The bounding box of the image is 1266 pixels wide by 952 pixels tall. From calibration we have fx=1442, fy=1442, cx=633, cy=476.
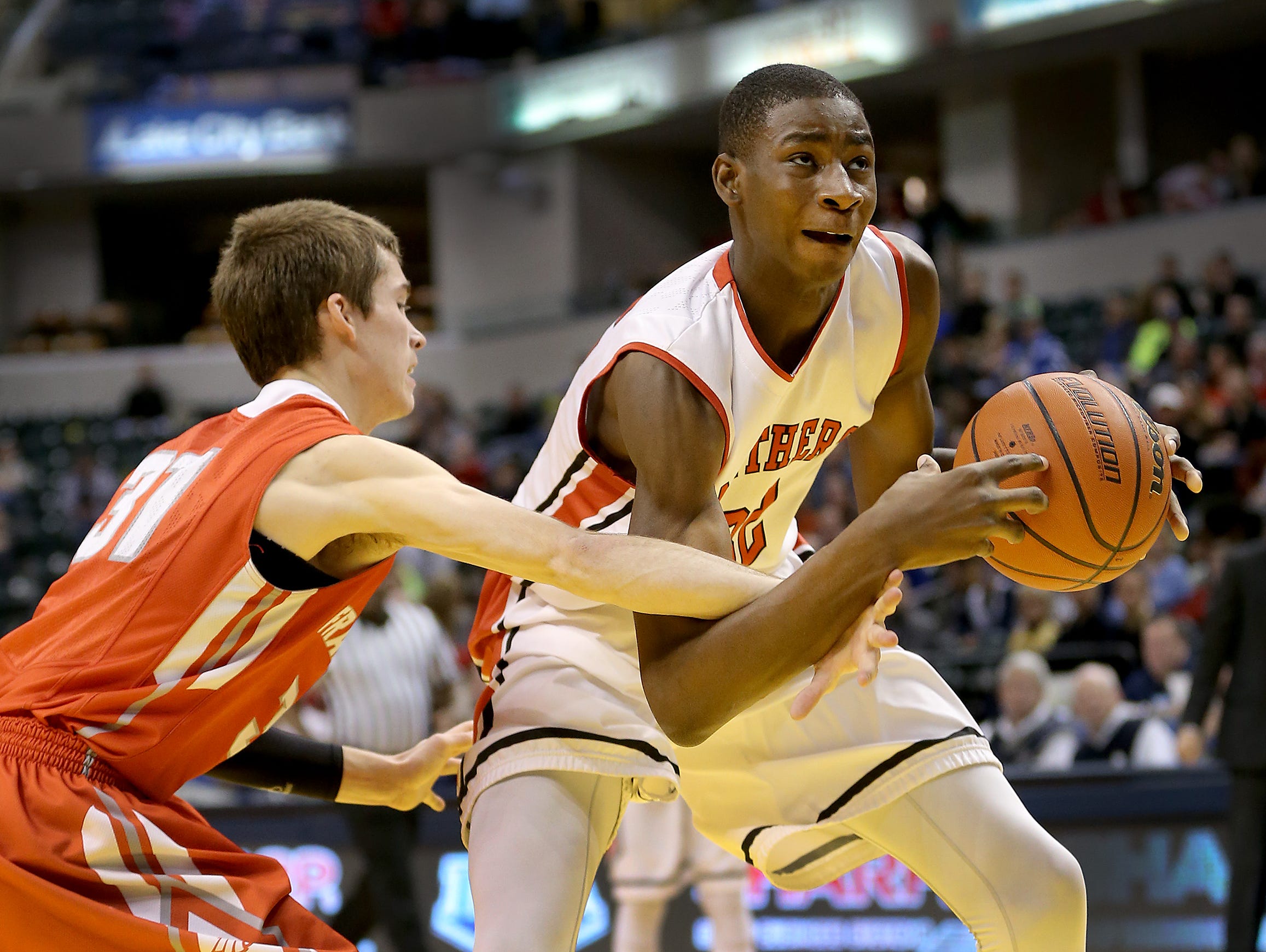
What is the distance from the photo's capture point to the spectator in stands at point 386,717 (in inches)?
225

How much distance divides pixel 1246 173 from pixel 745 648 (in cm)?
1333

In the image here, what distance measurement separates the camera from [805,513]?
1041cm

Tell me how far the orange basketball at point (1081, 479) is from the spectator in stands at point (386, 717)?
3.72 meters

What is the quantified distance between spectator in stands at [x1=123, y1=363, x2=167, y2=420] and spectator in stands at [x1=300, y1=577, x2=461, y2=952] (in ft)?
41.7

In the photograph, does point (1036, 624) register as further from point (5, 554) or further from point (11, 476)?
point (11, 476)

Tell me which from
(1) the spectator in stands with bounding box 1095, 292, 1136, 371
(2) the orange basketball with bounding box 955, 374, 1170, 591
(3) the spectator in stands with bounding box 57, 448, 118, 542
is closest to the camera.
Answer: (2) the orange basketball with bounding box 955, 374, 1170, 591

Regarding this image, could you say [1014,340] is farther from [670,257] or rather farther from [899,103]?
[670,257]

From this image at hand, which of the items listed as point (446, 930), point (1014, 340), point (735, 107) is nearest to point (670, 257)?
point (1014, 340)

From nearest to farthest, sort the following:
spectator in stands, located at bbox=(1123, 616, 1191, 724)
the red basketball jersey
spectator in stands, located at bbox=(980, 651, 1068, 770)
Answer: the red basketball jersey < spectator in stands, located at bbox=(980, 651, 1068, 770) < spectator in stands, located at bbox=(1123, 616, 1191, 724)

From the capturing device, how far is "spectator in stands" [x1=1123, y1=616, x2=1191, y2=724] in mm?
6738

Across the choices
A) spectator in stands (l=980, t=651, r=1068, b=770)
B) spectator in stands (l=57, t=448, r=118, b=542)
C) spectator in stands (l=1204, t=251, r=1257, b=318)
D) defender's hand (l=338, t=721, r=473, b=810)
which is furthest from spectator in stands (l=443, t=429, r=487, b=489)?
defender's hand (l=338, t=721, r=473, b=810)

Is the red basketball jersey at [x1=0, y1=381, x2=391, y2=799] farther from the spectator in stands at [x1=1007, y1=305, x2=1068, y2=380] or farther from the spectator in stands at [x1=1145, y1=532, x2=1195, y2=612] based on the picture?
the spectator in stands at [x1=1007, y1=305, x2=1068, y2=380]

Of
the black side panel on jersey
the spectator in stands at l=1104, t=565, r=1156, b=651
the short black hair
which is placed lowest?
the spectator in stands at l=1104, t=565, r=1156, b=651

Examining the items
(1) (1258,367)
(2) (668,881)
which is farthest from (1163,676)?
(1) (1258,367)
